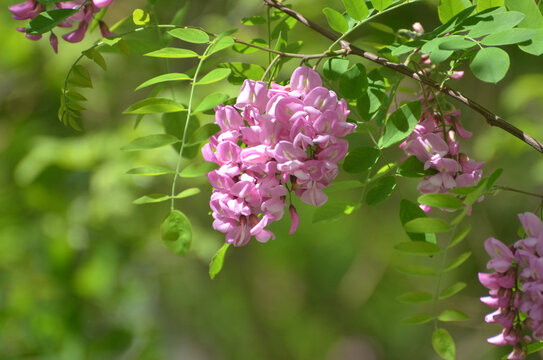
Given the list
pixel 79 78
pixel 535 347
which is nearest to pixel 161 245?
pixel 79 78

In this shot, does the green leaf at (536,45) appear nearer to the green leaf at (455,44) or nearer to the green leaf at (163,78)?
the green leaf at (455,44)

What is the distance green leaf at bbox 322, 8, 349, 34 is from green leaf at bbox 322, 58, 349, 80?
3 cm

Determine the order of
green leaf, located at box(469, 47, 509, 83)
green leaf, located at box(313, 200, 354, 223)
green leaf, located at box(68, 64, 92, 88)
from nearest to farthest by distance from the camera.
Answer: green leaf, located at box(469, 47, 509, 83) → green leaf, located at box(313, 200, 354, 223) → green leaf, located at box(68, 64, 92, 88)

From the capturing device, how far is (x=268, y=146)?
0.56 metres

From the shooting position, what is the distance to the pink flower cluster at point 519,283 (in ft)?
1.93

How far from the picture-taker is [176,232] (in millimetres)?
650

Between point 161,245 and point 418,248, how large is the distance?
6.57 ft

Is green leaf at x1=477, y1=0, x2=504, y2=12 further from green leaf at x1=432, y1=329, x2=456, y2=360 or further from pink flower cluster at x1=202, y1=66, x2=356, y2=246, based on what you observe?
green leaf at x1=432, y1=329, x2=456, y2=360

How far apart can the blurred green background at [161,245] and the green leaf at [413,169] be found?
224mm

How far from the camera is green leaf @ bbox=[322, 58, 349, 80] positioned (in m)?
0.63

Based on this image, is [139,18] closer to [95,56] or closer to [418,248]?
[95,56]

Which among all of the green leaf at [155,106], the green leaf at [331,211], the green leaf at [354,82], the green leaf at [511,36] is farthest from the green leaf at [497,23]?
the green leaf at [155,106]

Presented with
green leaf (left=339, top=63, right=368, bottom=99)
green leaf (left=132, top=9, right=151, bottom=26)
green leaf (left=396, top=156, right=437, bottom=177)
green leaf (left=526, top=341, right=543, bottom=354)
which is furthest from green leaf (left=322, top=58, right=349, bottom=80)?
green leaf (left=526, top=341, right=543, bottom=354)

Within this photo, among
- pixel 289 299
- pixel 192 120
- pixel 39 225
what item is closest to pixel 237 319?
pixel 289 299
